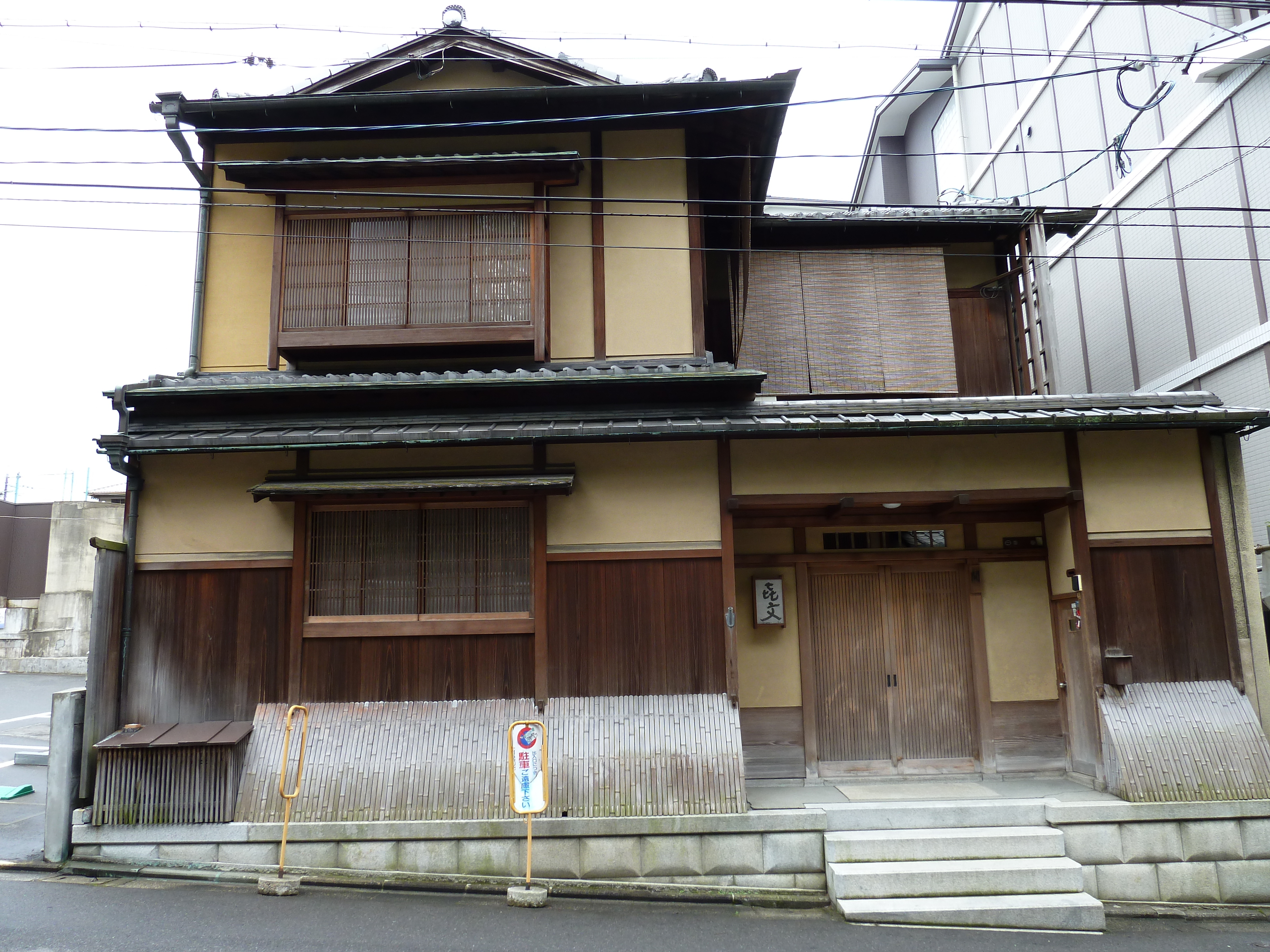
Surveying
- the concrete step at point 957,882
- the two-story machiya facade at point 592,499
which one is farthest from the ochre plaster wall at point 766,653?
the concrete step at point 957,882

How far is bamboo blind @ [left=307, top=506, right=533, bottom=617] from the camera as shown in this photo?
857cm

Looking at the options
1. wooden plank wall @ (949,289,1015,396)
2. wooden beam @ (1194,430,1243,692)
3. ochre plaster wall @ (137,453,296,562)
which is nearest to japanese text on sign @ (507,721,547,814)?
ochre plaster wall @ (137,453,296,562)

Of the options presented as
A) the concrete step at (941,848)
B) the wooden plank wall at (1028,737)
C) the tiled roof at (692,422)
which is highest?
the tiled roof at (692,422)

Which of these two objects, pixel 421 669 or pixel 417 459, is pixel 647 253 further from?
pixel 421 669

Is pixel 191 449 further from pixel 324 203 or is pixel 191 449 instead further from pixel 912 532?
pixel 912 532

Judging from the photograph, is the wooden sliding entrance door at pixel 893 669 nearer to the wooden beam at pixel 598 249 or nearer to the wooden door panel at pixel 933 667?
the wooden door panel at pixel 933 667

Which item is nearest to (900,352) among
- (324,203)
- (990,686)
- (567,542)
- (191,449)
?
(990,686)

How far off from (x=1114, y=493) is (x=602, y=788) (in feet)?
21.5

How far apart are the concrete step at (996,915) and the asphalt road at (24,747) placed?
843 centimetres

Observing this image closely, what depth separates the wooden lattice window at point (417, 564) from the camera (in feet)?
28.1

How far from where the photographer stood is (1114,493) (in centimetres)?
891

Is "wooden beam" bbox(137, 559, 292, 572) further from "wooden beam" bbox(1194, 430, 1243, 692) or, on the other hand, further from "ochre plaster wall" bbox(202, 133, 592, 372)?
"wooden beam" bbox(1194, 430, 1243, 692)

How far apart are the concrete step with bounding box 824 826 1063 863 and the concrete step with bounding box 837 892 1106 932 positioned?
0.55 meters

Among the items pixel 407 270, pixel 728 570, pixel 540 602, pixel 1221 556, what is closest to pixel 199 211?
pixel 407 270
